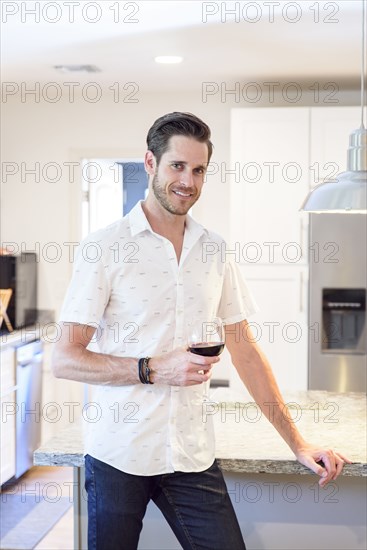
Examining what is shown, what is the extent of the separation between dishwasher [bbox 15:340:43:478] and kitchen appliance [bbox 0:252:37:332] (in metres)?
0.21

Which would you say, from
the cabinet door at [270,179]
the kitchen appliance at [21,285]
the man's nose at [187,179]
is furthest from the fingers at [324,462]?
the kitchen appliance at [21,285]

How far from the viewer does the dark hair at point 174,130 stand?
1.88 m

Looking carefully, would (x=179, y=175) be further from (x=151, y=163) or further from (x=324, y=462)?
(x=324, y=462)

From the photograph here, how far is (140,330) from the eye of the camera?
5.99 ft

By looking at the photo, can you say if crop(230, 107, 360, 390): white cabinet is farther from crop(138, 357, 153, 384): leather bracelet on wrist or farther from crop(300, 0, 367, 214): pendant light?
crop(138, 357, 153, 384): leather bracelet on wrist

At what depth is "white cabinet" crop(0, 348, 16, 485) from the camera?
4.23m

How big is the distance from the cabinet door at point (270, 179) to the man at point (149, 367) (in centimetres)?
264

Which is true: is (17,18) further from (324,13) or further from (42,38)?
(324,13)

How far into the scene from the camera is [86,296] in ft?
5.94

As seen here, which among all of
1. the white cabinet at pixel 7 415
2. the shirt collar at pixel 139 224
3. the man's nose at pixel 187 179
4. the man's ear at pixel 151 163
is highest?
the man's ear at pixel 151 163

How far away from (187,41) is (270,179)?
3.54ft

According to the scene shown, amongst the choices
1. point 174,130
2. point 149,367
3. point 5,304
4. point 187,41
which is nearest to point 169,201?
point 174,130

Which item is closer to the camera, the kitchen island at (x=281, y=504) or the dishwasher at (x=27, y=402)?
the kitchen island at (x=281, y=504)

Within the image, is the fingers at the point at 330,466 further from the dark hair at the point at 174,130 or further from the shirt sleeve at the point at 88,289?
the dark hair at the point at 174,130
